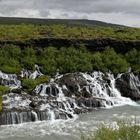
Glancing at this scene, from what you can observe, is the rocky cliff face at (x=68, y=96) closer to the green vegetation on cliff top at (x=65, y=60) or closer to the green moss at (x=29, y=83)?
the green moss at (x=29, y=83)

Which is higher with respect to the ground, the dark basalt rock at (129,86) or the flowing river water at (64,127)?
the dark basalt rock at (129,86)

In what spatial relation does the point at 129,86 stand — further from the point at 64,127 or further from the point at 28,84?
the point at 64,127

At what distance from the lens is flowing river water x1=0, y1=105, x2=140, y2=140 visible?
172 ft

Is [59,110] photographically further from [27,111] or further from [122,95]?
[122,95]

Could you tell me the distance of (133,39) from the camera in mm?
101875

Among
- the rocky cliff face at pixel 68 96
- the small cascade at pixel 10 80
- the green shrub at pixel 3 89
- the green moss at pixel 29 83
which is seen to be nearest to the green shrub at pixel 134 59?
the rocky cliff face at pixel 68 96

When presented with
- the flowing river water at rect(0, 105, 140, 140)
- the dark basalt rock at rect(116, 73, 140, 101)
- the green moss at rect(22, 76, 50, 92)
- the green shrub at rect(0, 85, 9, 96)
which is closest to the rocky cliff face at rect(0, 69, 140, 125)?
the dark basalt rock at rect(116, 73, 140, 101)

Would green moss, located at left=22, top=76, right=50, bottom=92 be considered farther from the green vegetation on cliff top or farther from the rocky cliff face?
the green vegetation on cliff top

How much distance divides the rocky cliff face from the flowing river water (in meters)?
1.89

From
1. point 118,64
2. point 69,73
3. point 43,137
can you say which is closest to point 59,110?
point 43,137

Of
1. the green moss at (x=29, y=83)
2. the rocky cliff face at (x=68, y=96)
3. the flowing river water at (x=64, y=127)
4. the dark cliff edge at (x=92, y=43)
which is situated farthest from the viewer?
the dark cliff edge at (x=92, y=43)

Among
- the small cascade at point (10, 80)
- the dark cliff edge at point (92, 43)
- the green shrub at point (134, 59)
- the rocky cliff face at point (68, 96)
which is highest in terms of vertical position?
the dark cliff edge at point (92, 43)

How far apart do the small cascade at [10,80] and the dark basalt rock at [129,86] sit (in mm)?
17947

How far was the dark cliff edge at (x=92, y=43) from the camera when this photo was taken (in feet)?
313
